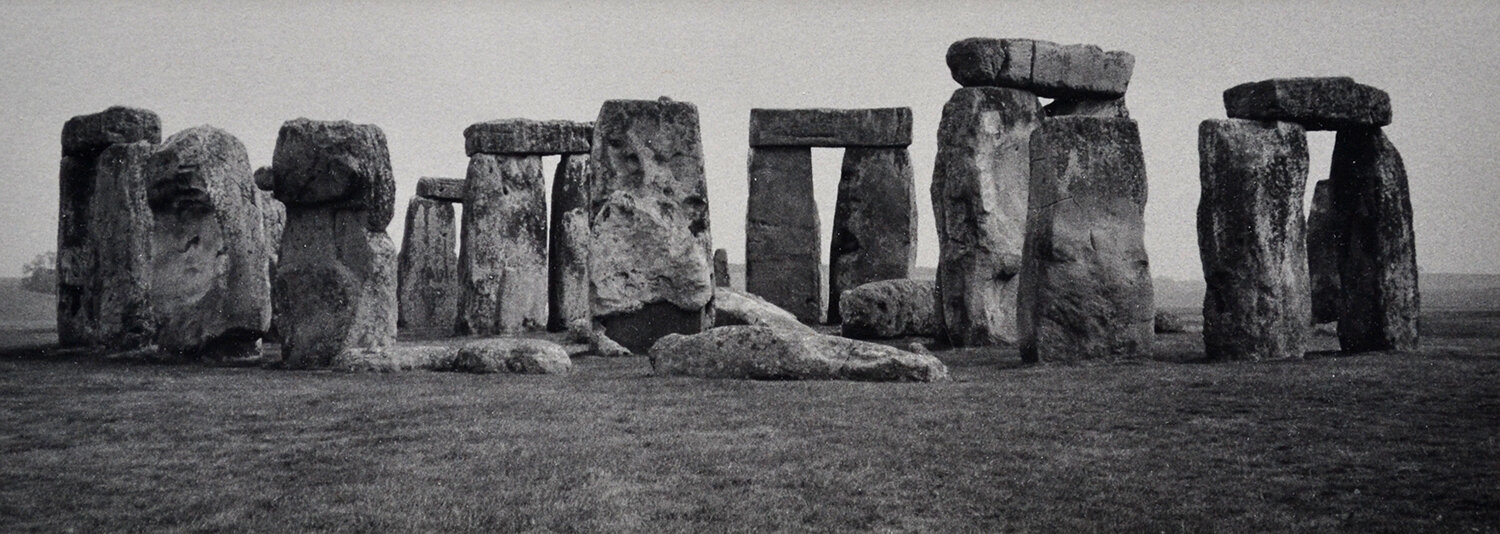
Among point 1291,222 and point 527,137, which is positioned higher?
point 527,137

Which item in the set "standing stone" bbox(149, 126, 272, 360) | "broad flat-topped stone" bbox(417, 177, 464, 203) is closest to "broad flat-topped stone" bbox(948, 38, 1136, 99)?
"standing stone" bbox(149, 126, 272, 360)

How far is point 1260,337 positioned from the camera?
1238 centimetres

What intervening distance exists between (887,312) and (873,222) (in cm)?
549

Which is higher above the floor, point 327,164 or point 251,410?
point 327,164

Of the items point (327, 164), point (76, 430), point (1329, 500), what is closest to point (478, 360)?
point (327, 164)

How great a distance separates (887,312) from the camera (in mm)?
17016

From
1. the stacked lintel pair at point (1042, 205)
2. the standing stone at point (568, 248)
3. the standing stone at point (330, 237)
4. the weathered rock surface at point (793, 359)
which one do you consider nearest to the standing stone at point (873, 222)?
the standing stone at point (568, 248)

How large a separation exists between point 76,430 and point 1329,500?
773cm

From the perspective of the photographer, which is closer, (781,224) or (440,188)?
(781,224)

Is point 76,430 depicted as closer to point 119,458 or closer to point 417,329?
point 119,458

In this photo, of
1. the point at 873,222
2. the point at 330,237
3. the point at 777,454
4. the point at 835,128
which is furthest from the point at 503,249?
the point at 777,454

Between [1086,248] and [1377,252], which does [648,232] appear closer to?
[1086,248]

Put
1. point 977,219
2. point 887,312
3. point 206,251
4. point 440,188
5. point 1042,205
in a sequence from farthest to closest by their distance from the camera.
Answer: point 440,188
point 887,312
point 977,219
point 206,251
point 1042,205

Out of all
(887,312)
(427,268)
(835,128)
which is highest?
(835,128)
